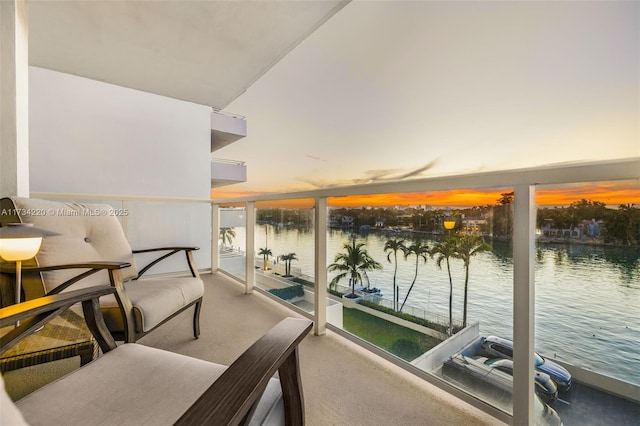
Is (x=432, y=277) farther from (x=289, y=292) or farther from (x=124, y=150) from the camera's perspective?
(x=124, y=150)

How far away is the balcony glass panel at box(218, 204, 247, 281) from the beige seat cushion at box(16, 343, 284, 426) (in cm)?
210

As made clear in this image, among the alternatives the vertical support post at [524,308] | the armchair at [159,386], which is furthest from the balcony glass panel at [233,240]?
the vertical support post at [524,308]

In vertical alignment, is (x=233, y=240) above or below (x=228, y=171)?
below

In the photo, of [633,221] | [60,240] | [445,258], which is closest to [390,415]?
[445,258]

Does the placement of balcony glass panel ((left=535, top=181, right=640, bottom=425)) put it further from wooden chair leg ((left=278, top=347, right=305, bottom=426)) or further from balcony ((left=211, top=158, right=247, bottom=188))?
balcony ((left=211, top=158, right=247, bottom=188))

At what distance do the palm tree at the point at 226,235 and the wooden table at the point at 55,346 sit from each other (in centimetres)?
214

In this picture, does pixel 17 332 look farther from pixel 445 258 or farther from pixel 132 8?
pixel 132 8

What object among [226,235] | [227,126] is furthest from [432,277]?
[227,126]

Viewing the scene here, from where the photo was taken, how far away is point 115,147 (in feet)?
12.3

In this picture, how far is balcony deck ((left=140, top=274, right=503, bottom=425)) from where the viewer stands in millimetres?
1143

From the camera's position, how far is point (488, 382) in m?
1.17

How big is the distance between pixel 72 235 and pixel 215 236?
2049 mm

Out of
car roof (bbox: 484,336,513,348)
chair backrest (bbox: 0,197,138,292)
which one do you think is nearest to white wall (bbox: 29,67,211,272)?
chair backrest (bbox: 0,197,138,292)

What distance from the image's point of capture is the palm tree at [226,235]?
10.9ft
